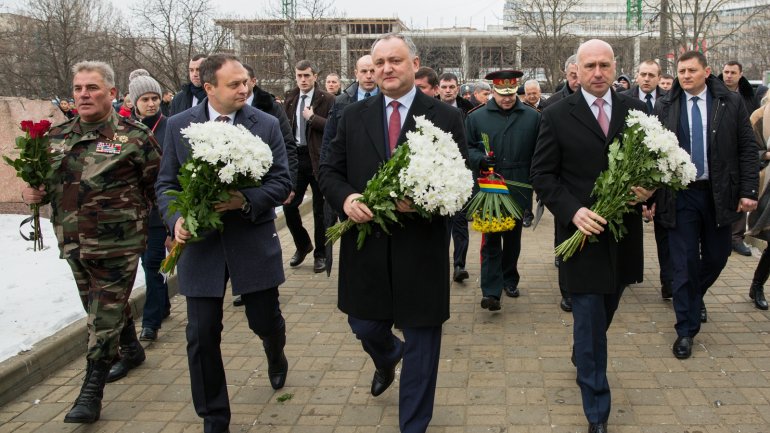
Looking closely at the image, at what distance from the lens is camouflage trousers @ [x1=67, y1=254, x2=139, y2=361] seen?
15.5 feet

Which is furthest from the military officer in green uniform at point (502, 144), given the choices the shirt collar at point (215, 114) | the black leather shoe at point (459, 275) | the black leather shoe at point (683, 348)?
the shirt collar at point (215, 114)

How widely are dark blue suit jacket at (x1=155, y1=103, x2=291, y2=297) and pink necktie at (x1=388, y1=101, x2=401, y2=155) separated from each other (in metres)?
0.76

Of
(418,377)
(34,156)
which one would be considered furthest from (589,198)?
(34,156)

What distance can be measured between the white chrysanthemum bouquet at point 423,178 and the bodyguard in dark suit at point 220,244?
0.79m

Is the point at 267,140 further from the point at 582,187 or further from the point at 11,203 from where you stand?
the point at 11,203

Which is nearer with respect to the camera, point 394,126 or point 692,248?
point 394,126

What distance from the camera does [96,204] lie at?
475cm

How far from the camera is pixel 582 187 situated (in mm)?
4340

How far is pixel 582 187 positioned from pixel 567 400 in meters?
1.47

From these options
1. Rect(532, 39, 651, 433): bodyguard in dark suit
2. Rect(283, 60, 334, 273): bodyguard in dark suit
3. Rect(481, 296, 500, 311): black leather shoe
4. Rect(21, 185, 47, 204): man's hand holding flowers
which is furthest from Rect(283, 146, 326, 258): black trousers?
Rect(532, 39, 651, 433): bodyguard in dark suit

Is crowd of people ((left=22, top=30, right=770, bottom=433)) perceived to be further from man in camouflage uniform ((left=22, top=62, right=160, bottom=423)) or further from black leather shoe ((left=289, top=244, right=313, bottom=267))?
black leather shoe ((left=289, top=244, right=313, bottom=267))

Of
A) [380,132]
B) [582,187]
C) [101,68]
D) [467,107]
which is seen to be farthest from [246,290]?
[467,107]

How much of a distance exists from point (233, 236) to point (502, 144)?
3.38 m

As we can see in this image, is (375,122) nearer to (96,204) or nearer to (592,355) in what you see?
(592,355)
